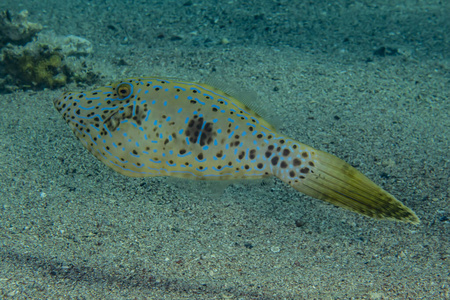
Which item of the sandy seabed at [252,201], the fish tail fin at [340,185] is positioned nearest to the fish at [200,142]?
the fish tail fin at [340,185]

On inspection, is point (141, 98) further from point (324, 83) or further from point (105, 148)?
point (324, 83)

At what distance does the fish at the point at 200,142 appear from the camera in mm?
2320

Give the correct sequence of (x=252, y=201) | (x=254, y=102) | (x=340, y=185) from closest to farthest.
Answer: (x=340, y=185) < (x=254, y=102) < (x=252, y=201)

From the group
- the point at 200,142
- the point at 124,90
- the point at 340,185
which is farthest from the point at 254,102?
the point at 124,90

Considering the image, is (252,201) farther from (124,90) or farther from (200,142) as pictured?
(124,90)

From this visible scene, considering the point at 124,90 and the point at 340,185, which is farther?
the point at 124,90

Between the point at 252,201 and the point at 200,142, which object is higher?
the point at 200,142

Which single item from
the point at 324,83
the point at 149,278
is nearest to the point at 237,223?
the point at 149,278

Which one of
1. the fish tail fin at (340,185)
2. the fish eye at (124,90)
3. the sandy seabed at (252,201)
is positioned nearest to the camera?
the fish tail fin at (340,185)

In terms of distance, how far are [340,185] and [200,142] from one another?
110 centimetres

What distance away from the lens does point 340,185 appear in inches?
90.6

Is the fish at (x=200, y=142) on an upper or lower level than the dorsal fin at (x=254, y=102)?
lower

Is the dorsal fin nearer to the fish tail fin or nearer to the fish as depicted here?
the fish

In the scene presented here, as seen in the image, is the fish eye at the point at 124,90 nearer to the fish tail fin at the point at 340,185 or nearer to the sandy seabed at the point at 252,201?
the sandy seabed at the point at 252,201
